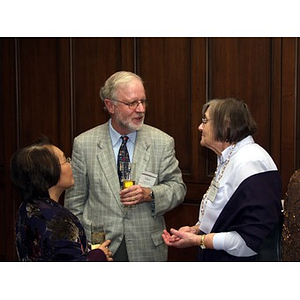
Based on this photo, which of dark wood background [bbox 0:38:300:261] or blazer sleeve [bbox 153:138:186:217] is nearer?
blazer sleeve [bbox 153:138:186:217]

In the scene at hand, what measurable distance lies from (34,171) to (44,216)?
207mm

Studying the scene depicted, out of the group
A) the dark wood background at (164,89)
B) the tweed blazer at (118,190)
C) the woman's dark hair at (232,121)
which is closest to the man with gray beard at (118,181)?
the tweed blazer at (118,190)

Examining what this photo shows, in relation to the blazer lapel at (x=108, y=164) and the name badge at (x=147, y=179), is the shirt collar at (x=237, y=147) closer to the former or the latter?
the name badge at (x=147, y=179)

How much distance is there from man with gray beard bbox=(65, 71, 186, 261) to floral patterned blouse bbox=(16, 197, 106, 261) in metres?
0.95

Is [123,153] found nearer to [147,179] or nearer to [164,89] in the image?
[147,179]

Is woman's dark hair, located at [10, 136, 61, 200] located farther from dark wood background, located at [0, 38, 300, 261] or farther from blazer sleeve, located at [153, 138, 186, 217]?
dark wood background, located at [0, 38, 300, 261]

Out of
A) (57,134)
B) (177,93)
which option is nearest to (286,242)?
(177,93)

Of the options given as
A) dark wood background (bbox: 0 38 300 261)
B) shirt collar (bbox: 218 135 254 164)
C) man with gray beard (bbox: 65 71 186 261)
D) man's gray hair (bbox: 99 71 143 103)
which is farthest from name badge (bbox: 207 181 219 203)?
dark wood background (bbox: 0 38 300 261)

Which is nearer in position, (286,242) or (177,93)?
(286,242)

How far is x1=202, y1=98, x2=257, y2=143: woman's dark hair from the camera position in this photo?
Result: 2.57 m

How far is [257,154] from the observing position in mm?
2463

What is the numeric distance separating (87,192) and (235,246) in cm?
117

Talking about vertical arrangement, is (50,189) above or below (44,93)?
below
